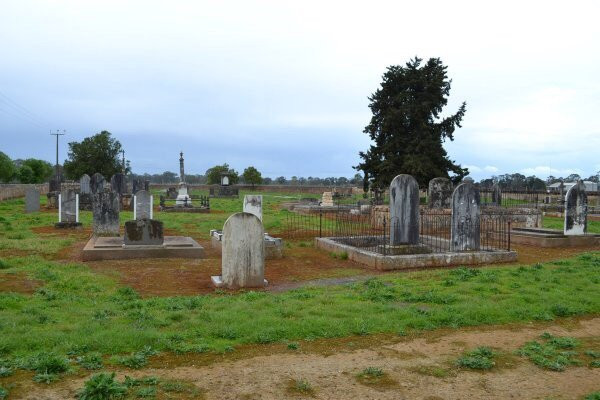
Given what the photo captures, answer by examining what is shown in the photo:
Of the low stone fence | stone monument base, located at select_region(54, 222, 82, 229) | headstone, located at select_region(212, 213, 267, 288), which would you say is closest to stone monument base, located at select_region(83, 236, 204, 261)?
headstone, located at select_region(212, 213, 267, 288)

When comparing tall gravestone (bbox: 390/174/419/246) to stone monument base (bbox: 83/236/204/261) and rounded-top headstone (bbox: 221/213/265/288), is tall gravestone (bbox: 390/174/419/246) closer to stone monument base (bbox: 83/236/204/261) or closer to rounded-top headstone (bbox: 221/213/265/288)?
rounded-top headstone (bbox: 221/213/265/288)

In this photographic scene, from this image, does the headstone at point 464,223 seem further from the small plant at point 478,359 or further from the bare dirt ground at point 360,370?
the small plant at point 478,359

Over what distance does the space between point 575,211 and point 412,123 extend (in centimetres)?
1613

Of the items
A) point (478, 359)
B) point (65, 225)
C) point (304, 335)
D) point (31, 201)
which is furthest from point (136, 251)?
point (31, 201)

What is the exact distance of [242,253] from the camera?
10.4 m

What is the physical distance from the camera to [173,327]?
7023 mm

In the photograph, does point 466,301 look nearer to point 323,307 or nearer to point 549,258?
point 323,307

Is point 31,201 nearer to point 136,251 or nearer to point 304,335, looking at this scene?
point 136,251

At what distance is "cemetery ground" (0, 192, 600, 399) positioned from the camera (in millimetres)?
5273

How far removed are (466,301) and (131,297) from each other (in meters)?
5.68

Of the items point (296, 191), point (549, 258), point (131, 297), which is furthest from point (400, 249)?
point (296, 191)

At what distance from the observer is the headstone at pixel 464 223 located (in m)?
14.7

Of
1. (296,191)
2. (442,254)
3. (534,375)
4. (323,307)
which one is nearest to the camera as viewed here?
(534,375)

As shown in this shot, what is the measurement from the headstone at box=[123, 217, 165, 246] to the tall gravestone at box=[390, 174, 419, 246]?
633 cm
